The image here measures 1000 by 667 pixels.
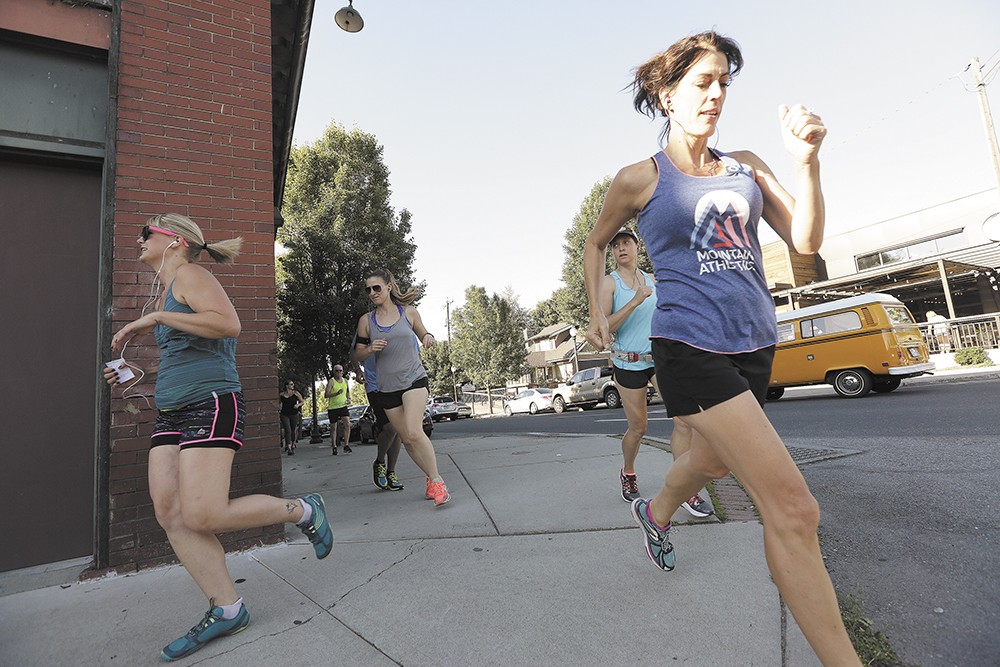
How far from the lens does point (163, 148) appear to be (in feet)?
10.2

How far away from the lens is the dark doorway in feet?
9.59

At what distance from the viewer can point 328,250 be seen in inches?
601

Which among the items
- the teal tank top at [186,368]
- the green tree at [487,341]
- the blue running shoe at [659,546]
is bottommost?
the blue running shoe at [659,546]

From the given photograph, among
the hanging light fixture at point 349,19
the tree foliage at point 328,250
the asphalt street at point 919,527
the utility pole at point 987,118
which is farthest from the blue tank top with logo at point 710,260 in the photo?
the utility pole at point 987,118

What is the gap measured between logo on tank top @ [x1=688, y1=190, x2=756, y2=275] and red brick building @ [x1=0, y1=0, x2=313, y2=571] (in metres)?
2.67

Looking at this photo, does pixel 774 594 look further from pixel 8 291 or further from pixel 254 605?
pixel 8 291

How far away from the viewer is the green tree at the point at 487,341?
3706cm

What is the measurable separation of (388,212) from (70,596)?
15.3 meters

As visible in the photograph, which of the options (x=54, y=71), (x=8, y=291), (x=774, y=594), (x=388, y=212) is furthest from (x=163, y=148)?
(x=388, y=212)

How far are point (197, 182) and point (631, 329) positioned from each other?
9.60 feet

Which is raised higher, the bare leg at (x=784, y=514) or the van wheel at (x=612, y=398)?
the bare leg at (x=784, y=514)

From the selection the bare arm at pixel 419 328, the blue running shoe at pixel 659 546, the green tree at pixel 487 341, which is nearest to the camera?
the blue running shoe at pixel 659 546

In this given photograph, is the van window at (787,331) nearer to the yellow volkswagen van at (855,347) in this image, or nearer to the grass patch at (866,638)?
the yellow volkswagen van at (855,347)

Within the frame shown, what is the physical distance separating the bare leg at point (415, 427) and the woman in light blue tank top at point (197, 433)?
162 centimetres
